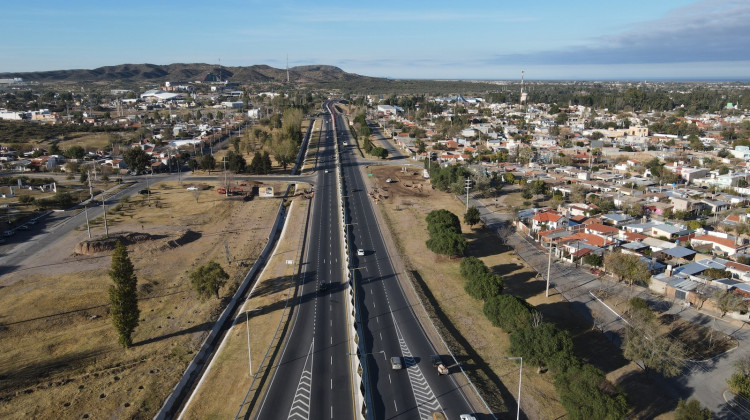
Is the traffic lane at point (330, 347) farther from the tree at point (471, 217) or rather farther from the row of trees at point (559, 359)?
the tree at point (471, 217)

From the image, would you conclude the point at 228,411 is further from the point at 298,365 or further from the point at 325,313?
the point at 325,313

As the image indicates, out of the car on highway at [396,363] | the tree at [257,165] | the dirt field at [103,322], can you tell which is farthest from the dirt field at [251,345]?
the tree at [257,165]

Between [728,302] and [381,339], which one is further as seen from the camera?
[728,302]

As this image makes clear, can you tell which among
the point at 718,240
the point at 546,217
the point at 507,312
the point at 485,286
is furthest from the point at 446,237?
the point at 718,240

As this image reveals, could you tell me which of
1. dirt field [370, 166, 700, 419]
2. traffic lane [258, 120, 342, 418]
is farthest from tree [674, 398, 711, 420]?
traffic lane [258, 120, 342, 418]

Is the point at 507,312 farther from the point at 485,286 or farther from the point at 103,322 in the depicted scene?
the point at 103,322
